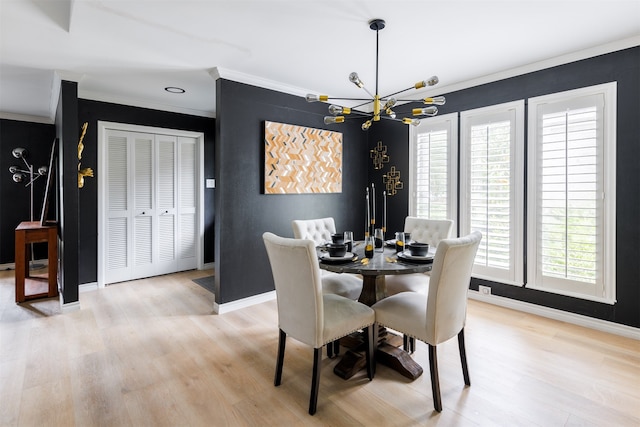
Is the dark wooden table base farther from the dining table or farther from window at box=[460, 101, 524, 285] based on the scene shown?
window at box=[460, 101, 524, 285]

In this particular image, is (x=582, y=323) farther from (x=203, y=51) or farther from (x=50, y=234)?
(x=50, y=234)

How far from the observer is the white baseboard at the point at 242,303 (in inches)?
138

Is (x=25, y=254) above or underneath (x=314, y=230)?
underneath

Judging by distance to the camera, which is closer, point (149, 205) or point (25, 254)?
point (25, 254)

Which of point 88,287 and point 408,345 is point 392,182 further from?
point 88,287

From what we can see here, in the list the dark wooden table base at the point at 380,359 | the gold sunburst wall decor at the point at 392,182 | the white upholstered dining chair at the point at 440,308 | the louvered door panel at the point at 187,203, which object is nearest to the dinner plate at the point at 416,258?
the white upholstered dining chair at the point at 440,308

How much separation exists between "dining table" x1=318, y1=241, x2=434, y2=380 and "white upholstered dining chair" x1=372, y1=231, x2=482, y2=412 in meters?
0.22

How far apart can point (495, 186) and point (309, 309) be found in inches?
106

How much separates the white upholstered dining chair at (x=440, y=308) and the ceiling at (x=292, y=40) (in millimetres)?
1668

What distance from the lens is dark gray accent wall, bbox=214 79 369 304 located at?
3.49 meters

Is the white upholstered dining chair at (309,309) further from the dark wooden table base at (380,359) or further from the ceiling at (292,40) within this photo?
the ceiling at (292,40)

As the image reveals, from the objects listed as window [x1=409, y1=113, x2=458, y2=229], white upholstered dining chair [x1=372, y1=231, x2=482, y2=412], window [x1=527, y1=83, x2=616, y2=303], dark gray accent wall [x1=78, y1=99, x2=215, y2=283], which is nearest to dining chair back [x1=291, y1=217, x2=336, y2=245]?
white upholstered dining chair [x1=372, y1=231, x2=482, y2=412]

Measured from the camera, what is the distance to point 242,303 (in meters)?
3.68

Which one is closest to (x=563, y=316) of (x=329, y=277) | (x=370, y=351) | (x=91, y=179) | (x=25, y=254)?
(x=370, y=351)
